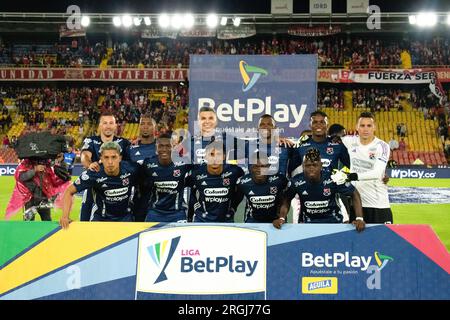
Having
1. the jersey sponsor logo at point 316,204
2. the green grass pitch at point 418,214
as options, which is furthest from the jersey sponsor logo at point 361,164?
the green grass pitch at point 418,214

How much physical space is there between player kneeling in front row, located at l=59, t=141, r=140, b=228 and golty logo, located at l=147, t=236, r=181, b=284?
1.05 meters

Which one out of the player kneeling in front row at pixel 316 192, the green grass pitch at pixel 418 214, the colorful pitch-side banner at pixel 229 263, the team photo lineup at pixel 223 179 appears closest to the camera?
the colorful pitch-side banner at pixel 229 263

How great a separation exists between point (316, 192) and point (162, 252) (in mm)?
1811

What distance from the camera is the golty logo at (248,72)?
799 cm

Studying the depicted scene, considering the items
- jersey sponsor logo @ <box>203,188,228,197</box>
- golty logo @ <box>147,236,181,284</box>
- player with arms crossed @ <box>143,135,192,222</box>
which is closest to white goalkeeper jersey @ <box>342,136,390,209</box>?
jersey sponsor logo @ <box>203,188,228,197</box>

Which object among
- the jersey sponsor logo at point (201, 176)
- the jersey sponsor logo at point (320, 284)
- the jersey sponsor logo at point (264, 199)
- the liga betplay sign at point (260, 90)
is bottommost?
the jersey sponsor logo at point (320, 284)

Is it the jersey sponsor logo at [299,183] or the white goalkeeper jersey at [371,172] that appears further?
the white goalkeeper jersey at [371,172]

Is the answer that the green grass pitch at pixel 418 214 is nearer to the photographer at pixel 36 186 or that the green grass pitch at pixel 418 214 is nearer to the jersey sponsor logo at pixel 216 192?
the photographer at pixel 36 186

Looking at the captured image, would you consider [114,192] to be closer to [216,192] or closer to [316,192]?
[216,192]

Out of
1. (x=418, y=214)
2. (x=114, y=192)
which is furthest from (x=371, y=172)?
(x=418, y=214)

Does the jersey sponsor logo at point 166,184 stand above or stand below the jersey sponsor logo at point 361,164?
below

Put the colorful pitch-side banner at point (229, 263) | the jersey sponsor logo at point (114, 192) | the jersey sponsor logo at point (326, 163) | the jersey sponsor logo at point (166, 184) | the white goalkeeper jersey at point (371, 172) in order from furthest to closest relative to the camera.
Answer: the white goalkeeper jersey at point (371, 172) → the jersey sponsor logo at point (326, 163) → the jersey sponsor logo at point (166, 184) → the jersey sponsor logo at point (114, 192) → the colorful pitch-side banner at point (229, 263)

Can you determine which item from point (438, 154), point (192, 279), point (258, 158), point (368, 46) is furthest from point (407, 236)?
point (368, 46)
